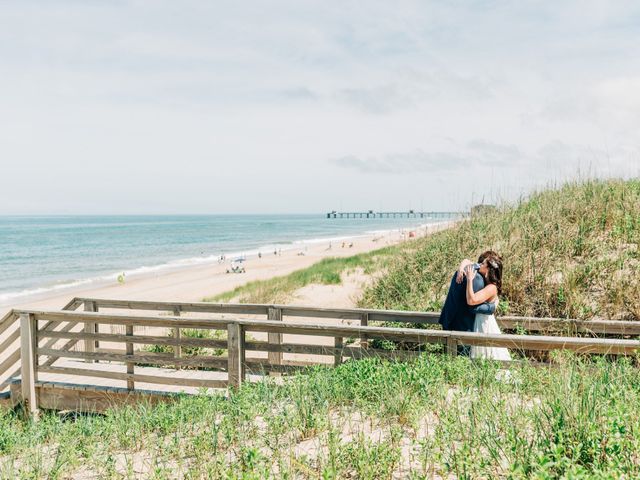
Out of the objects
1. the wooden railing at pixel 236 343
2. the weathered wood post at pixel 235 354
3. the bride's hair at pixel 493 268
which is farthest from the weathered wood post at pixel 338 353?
the bride's hair at pixel 493 268

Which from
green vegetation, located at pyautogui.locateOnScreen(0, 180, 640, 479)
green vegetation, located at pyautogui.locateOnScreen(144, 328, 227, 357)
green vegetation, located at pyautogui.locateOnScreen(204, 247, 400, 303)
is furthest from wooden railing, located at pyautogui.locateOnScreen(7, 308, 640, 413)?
green vegetation, located at pyautogui.locateOnScreen(204, 247, 400, 303)

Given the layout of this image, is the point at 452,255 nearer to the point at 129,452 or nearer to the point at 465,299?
the point at 465,299

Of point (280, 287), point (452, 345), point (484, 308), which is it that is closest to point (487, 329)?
point (484, 308)

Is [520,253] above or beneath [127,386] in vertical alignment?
above

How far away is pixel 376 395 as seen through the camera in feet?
14.9

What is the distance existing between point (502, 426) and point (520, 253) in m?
6.03

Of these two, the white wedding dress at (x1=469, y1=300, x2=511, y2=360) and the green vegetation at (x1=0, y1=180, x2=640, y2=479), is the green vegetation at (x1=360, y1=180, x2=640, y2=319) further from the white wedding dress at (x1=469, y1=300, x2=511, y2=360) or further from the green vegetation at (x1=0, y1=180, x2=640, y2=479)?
the white wedding dress at (x1=469, y1=300, x2=511, y2=360)

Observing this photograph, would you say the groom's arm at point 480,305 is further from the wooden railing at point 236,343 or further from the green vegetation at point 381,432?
the green vegetation at point 381,432

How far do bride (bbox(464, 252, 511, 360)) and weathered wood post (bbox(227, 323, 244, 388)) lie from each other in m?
2.83

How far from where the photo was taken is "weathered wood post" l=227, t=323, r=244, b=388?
6596 mm

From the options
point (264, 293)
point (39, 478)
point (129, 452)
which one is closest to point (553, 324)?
point (129, 452)

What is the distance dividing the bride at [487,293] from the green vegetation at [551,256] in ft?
5.88

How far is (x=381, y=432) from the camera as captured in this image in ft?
13.0

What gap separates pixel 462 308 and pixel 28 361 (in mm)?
6086
